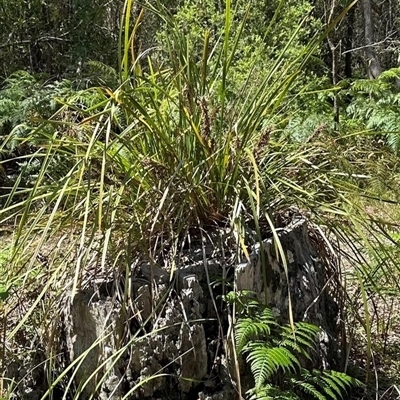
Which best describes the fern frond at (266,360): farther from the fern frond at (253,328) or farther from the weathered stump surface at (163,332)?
the weathered stump surface at (163,332)

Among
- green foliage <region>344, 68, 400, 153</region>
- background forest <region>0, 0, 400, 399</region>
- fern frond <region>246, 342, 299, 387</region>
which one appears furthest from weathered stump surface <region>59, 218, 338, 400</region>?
green foliage <region>344, 68, 400, 153</region>

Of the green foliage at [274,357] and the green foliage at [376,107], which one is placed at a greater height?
the green foliage at [274,357]

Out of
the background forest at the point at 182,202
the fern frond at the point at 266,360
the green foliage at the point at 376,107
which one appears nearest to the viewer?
the fern frond at the point at 266,360

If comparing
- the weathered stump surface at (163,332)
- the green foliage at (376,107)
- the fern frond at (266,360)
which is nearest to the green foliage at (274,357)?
the fern frond at (266,360)

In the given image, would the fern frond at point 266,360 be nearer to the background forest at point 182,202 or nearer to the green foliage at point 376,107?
the background forest at point 182,202

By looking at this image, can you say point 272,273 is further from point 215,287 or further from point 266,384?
point 266,384

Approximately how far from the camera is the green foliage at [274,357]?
1.60 m

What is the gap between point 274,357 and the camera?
1.60 metres

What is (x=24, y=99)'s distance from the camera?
263 inches

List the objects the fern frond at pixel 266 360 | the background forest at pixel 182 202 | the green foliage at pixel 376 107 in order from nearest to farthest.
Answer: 1. the fern frond at pixel 266 360
2. the background forest at pixel 182 202
3. the green foliage at pixel 376 107

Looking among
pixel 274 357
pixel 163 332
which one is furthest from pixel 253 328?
pixel 163 332

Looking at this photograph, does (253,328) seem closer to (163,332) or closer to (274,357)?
(274,357)

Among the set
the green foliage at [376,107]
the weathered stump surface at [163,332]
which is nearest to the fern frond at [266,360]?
the weathered stump surface at [163,332]

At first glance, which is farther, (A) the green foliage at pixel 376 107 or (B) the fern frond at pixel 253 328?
(A) the green foliage at pixel 376 107
